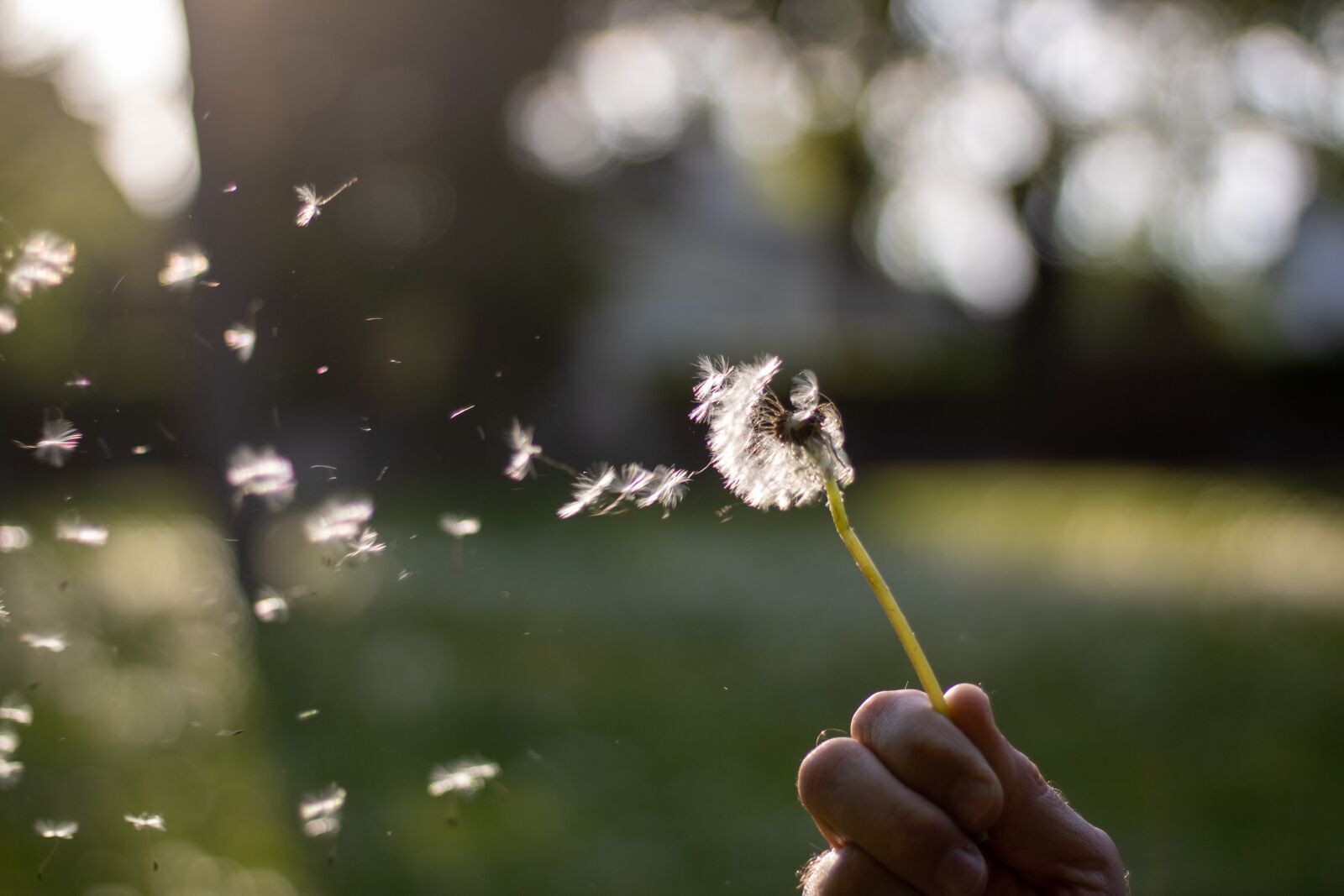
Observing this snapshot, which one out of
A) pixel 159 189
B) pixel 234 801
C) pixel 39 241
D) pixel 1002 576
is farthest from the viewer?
pixel 1002 576

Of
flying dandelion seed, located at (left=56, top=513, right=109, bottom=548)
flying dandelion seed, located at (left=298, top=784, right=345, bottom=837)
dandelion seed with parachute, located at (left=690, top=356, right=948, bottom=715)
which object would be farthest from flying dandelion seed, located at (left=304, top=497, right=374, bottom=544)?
flying dandelion seed, located at (left=298, top=784, right=345, bottom=837)

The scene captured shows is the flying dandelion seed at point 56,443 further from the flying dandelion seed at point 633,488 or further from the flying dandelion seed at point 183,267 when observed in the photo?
the flying dandelion seed at point 633,488

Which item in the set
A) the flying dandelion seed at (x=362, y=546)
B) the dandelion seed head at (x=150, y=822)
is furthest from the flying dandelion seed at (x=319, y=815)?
the flying dandelion seed at (x=362, y=546)

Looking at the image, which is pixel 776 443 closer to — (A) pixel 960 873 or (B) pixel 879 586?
(B) pixel 879 586

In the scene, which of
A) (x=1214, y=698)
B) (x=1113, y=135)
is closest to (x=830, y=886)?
(x=1214, y=698)

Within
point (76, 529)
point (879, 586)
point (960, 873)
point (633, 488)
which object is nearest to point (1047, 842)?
point (960, 873)

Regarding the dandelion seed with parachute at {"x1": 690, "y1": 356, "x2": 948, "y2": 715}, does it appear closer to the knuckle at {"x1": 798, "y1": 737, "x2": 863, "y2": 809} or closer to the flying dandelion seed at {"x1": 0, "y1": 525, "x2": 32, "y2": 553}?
the knuckle at {"x1": 798, "y1": 737, "x2": 863, "y2": 809}

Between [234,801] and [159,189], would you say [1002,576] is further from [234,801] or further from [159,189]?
[159,189]
